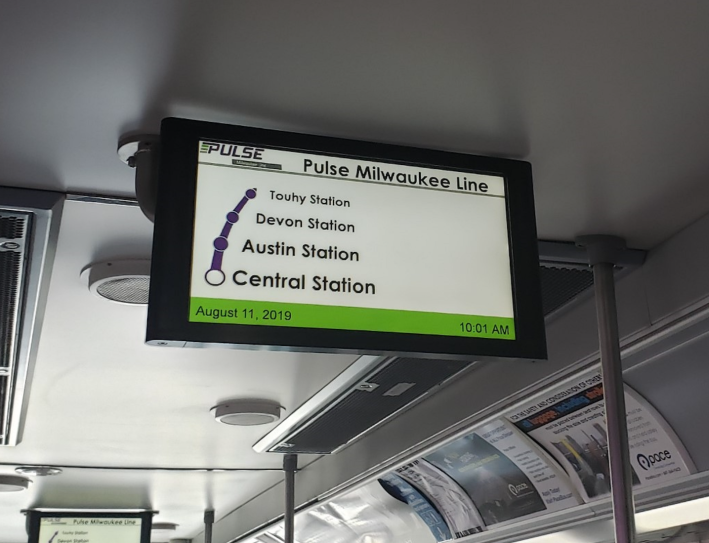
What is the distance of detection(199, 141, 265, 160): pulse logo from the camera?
206 cm

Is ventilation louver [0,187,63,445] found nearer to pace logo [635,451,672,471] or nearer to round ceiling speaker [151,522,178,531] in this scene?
pace logo [635,451,672,471]

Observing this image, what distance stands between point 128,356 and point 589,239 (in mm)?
2282

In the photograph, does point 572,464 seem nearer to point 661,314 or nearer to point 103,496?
point 661,314

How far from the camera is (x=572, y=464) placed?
390 centimetres

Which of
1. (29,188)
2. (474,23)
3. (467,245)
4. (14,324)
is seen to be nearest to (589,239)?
(467,245)

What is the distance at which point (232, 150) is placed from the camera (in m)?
2.08

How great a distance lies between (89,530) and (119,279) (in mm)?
6103

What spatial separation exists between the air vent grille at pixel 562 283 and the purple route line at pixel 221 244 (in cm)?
126

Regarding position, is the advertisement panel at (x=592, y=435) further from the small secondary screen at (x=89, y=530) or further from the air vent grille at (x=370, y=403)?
the small secondary screen at (x=89, y=530)

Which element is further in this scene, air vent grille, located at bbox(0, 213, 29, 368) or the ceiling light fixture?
the ceiling light fixture

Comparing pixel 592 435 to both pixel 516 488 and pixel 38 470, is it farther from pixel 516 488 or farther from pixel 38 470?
pixel 38 470

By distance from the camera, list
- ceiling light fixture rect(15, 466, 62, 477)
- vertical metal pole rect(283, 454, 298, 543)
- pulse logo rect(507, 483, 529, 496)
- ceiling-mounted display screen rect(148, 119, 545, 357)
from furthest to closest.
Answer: ceiling light fixture rect(15, 466, 62, 477)
vertical metal pole rect(283, 454, 298, 543)
pulse logo rect(507, 483, 529, 496)
ceiling-mounted display screen rect(148, 119, 545, 357)

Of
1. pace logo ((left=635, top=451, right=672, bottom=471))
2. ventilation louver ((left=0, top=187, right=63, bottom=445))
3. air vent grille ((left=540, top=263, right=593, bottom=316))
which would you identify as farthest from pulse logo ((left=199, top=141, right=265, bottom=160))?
pace logo ((left=635, top=451, right=672, bottom=471))

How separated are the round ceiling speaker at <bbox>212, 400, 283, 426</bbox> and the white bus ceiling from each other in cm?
95
